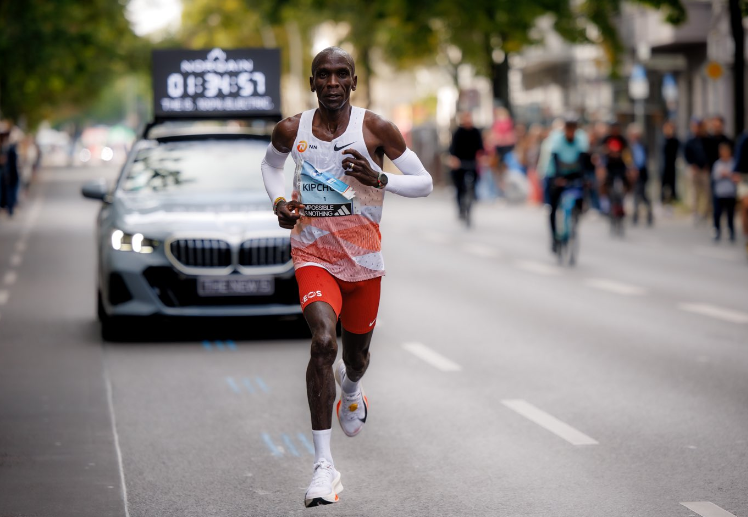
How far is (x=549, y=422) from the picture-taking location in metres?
7.95

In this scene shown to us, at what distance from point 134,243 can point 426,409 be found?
3529 mm

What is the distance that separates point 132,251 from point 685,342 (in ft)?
13.8

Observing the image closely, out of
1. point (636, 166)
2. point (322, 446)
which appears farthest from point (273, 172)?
point (636, 166)

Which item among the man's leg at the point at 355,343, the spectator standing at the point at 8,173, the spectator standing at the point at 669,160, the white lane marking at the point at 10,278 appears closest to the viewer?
the man's leg at the point at 355,343

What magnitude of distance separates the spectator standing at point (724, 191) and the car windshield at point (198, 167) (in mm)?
10754

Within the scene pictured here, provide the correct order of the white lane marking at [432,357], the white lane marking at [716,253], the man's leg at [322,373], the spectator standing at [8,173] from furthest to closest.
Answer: the spectator standing at [8,173], the white lane marking at [716,253], the white lane marking at [432,357], the man's leg at [322,373]

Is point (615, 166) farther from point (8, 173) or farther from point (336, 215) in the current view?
point (336, 215)

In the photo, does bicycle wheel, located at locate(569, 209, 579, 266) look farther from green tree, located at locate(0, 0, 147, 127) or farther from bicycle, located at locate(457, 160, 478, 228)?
green tree, located at locate(0, 0, 147, 127)

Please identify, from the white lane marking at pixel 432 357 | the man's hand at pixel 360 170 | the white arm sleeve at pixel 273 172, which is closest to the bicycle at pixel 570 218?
the white lane marking at pixel 432 357

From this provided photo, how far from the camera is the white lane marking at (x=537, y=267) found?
17125mm

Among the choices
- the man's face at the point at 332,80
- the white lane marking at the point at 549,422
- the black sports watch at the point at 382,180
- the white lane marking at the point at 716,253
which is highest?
the man's face at the point at 332,80

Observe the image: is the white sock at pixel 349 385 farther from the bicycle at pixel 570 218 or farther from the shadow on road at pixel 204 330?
the bicycle at pixel 570 218

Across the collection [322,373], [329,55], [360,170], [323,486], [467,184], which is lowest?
[323,486]

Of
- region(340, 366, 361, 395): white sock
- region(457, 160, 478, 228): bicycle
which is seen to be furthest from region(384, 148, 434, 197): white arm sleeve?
region(457, 160, 478, 228): bicycle
